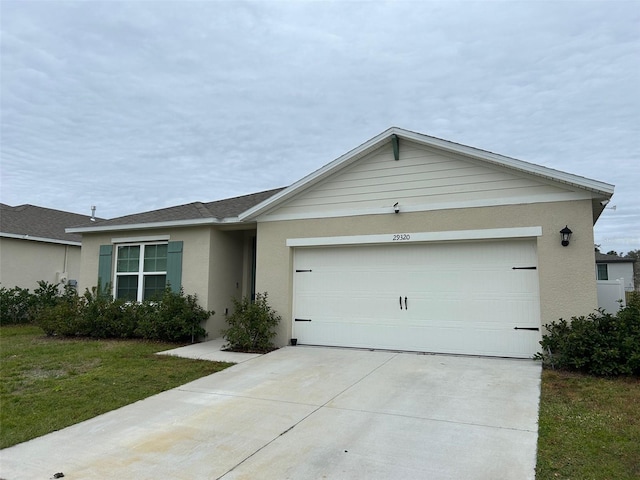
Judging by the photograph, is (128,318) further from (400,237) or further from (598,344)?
(598,344)

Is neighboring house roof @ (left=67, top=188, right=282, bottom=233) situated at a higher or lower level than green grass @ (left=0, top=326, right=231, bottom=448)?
A: higher

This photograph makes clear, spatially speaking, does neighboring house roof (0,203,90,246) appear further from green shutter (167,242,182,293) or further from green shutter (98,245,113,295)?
green shutter (167,242,182,293)

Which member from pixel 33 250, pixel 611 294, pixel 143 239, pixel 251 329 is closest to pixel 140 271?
pixel 143 239

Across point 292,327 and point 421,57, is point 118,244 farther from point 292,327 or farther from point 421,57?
point 421,57

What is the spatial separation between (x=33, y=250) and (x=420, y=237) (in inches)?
607

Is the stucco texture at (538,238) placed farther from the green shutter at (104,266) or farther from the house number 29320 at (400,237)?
the green shutter at (104,266)

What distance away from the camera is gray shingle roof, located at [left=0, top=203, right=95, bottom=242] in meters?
16.4

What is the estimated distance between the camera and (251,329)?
9.19 m

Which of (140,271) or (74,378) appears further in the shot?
(140,271)

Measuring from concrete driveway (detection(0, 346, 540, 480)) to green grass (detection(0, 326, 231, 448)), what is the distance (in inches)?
14.6

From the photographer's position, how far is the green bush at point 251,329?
915 centimetres

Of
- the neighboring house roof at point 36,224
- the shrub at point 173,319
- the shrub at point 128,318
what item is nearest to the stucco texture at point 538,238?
the shrub at point 173,319

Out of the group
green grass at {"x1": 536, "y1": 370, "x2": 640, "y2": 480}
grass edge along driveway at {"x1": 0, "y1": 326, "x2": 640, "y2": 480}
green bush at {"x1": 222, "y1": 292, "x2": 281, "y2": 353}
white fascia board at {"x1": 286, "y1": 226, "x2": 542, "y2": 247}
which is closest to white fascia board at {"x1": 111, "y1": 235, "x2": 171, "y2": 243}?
grass edge along driveway at {"x1": 0, "y1": 326, "x2": 640, "y2": 480}

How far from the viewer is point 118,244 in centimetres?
1225
